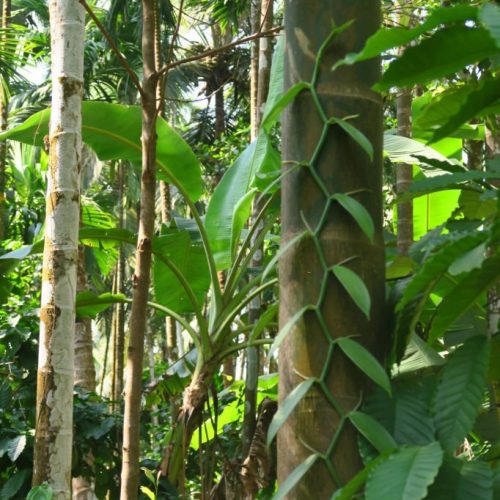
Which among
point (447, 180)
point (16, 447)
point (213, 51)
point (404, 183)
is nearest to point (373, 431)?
point (447, 180)

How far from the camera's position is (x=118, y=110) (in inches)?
161

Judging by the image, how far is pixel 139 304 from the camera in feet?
8.16

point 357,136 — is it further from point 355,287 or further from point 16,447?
point 16,447

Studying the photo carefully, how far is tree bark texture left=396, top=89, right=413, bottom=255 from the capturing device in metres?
2.73

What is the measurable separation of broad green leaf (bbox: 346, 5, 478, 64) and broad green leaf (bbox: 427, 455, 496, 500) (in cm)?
67

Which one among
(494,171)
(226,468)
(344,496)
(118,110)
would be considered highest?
(118,110)

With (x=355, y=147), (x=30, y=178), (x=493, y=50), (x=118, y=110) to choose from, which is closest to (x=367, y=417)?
(x=355, y=147)

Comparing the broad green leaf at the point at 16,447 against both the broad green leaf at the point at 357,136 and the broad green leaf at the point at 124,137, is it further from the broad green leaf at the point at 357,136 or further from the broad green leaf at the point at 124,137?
the broad green leaf at the point at 357,136

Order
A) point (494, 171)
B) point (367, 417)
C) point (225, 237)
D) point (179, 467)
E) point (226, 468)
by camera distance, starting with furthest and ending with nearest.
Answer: point (225, 237) < point (179, 467) < point (226, 468) < point (494, 171) < point (367, 417)

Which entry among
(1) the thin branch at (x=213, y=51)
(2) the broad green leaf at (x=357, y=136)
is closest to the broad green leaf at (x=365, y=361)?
(2) the broad green leaf at (x=357, y=136)

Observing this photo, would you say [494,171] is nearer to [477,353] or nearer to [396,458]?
[477,353]

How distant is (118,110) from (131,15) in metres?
11.0

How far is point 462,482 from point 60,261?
1.83 m

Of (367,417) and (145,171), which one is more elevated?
(145,171)
